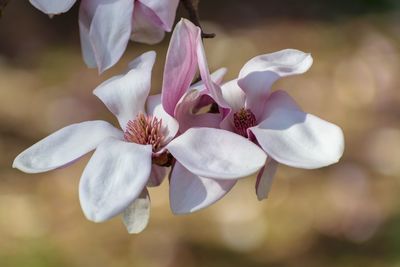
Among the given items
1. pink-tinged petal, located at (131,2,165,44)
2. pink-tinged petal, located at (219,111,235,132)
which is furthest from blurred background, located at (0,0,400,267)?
pink-tinged petal, located at (219,111,235,132)

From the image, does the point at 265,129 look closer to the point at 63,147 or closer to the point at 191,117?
the point at 191,117

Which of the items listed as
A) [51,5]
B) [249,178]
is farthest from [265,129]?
[249,178]

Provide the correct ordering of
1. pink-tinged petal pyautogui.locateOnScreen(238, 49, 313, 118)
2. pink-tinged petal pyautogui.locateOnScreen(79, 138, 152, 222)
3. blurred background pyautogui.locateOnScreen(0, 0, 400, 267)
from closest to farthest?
pink-tinged petal pyautogui.locateOnScreen(79, 138, 152, 222), pink-tinged petal pyautogui.locateOnScreen(238, 49, 313, 118), blurred background pyautogui.locateOnScreen(0, 0, 400, 267)

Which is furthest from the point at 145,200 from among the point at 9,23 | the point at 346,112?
the point at 9,23

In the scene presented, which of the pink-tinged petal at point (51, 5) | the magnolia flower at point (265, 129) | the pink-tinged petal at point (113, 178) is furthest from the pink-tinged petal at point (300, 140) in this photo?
the pink-tinged petal at point (51, 5)

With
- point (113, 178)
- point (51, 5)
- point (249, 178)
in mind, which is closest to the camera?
point (113, 178)

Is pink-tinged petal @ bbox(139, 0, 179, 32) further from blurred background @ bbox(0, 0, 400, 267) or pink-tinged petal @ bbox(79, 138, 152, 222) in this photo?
blurred background @ bbox(0, 0, 400, 267)
